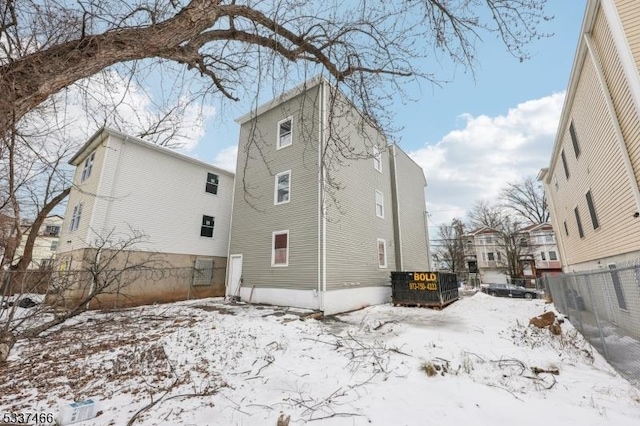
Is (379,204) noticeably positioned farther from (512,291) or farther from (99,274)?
(512,291)

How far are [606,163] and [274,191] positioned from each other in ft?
37.5

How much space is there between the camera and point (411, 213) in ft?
59.5

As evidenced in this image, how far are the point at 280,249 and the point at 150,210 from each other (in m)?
6.68

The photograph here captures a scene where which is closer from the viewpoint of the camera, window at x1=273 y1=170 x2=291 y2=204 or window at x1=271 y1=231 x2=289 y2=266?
window at x1=271 y1=231 x2=289 y2=266

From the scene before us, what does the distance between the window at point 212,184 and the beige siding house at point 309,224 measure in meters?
2.45

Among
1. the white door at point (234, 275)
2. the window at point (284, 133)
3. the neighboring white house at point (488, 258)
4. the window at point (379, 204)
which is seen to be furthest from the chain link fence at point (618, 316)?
the neighboring white house at point (488, 258)

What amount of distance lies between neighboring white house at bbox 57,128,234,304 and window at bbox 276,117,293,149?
5191 millimetres

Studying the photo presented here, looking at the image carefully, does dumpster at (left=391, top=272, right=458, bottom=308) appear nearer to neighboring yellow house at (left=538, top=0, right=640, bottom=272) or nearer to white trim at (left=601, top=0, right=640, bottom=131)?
neighboring yellow house at (left=538, top=0, right=640, bottom=272)

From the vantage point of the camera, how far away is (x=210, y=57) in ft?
14.7

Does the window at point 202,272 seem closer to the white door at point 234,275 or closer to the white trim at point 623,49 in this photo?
the white door at point 234,275

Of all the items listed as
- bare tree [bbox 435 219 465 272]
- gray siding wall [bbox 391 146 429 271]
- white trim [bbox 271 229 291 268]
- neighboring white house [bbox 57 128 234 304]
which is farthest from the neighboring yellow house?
bare tree [bbox 435 219 465 272]

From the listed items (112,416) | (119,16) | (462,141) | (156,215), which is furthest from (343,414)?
(462,141)

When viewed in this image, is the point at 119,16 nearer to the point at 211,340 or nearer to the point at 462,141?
the point at 211,340

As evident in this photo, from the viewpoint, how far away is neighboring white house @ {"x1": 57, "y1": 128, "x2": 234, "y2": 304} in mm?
11688
